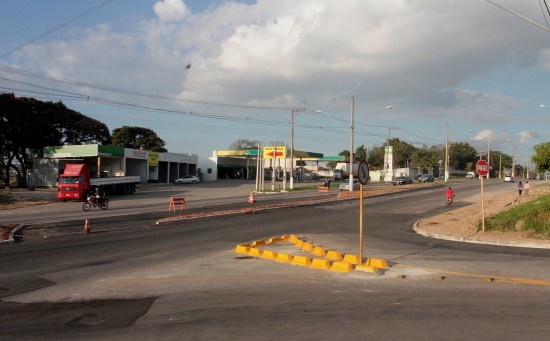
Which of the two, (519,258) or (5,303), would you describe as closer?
(5,303)

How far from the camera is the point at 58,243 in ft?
53.4

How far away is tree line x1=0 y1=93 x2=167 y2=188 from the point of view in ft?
185

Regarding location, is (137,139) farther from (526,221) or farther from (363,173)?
(363,173)

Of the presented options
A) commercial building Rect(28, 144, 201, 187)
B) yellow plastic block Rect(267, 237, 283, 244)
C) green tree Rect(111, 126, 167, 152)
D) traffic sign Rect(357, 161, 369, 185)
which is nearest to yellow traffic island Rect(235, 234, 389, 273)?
yellow plastic block Rect(267, 237, 283, 244)

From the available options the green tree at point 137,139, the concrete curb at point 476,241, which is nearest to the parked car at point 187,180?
the green tree at point 137,139

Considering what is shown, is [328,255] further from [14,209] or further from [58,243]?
[14,209]

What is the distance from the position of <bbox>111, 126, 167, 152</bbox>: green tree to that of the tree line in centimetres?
928

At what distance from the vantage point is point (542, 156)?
33.8 meters

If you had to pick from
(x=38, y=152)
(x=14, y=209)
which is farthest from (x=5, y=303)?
(x=38, y=152)

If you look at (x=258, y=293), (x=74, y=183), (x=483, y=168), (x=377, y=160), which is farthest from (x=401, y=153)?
(x=258, y=293)

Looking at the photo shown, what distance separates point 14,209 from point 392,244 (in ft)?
91.1

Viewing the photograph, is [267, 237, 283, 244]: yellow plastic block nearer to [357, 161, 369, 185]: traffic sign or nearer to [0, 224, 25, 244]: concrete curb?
[357, 161, 369, 185]: traffic sign

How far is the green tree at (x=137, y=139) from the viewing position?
82125 mm

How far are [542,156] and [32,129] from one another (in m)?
56.1
